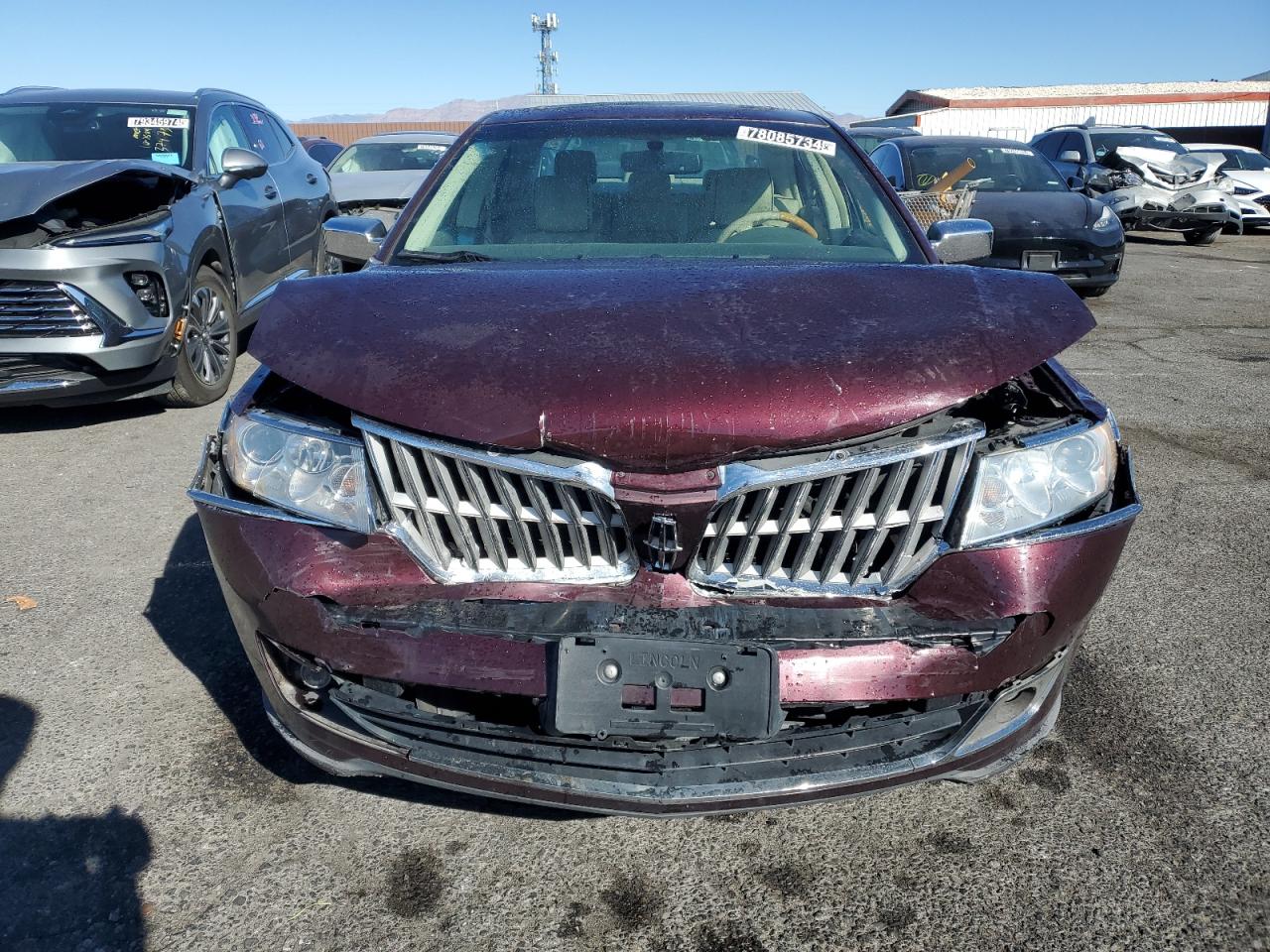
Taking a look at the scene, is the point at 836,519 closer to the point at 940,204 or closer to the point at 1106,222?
the point at 940,204

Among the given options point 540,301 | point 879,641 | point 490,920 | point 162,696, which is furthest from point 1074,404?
point 162,696

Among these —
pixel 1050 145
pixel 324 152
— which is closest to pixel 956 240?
pixel 324 152

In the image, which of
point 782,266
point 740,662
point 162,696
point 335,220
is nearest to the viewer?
point 740,662

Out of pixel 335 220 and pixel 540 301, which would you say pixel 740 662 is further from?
pixel 335 220

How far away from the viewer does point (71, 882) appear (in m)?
2.04


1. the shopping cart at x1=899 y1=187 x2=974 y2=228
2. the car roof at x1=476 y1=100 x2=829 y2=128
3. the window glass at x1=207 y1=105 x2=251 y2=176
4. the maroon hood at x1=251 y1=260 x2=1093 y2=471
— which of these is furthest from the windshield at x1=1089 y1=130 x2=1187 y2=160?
the maroon hood at x1=251 y1=260 x2=1093 y2=471

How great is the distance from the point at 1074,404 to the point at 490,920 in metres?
1.61

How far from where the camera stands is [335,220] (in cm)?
344

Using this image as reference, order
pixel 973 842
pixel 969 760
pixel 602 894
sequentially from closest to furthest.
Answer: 1. pixel 969 760
2. pixel 602 894
3. pixel 973 842

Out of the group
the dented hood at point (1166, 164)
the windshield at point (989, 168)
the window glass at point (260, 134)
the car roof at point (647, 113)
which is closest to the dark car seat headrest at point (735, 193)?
the car roof at point (647, 113)

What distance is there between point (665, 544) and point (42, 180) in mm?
4321

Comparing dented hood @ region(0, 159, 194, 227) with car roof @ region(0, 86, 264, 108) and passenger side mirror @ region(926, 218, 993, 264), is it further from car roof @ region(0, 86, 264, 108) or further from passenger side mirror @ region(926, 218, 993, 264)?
passenger side mirror @ region(926, 218, 993, 264)

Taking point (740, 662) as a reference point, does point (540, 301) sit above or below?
above

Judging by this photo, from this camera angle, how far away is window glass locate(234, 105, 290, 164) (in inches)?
269
